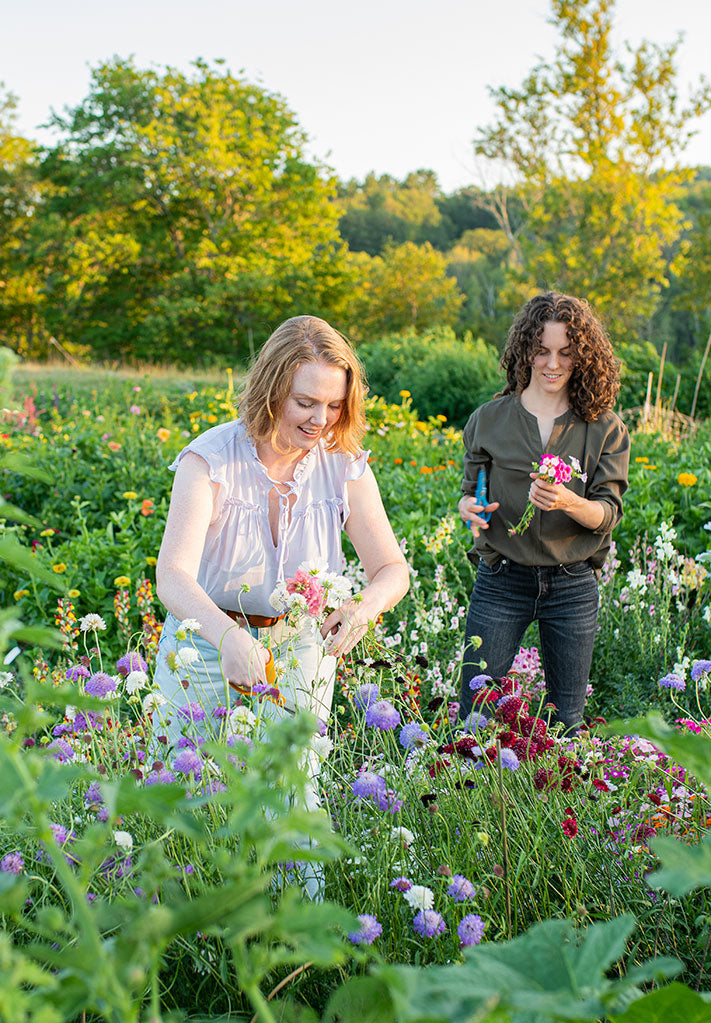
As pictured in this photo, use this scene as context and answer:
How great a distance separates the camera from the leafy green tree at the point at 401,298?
96.1 ft

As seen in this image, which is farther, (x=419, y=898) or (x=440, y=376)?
(x=440, y=376)

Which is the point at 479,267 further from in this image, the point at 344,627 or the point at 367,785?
the point at 367,785

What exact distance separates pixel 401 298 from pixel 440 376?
16.9 m

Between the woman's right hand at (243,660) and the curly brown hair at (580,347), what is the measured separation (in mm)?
1621

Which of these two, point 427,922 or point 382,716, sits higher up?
point 382,716

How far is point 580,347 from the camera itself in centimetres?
288

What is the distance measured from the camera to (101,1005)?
66 centimetres

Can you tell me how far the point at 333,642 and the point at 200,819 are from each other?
0.78 metres

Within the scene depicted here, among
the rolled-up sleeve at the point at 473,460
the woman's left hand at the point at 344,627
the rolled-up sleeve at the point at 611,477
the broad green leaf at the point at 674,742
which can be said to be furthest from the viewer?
the rolled-up sleeve at the point at 473,460

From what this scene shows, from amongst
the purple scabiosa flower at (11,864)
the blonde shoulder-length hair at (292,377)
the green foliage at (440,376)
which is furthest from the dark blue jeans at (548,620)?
the green foliage at (440,376)

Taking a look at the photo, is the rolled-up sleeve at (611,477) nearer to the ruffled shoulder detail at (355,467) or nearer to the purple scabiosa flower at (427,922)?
the ruffled shoulder detail at (355,467)

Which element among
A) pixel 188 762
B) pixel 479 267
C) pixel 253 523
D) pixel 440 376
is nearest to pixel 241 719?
pixel 188 762

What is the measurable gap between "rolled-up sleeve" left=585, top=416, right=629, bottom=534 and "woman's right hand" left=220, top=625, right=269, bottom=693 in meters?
1.47

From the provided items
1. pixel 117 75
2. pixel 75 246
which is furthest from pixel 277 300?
pixel 117 75
